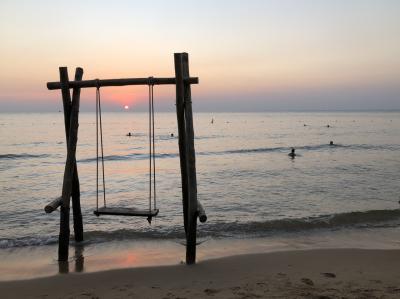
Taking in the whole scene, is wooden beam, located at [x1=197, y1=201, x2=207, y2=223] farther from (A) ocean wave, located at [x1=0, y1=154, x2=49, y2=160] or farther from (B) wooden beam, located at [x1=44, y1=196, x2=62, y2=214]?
(A) ocean wave, located at [x1=0, y1=154, x2=49, y2=160]

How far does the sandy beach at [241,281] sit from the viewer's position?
6.09 meters

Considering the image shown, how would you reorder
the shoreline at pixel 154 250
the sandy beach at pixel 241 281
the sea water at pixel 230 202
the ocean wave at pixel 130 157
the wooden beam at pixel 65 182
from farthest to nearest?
the ocean wave at pixel 130 157 < the sea water at pixel 230 202 < the shoreline at pixel 154 250 < the wooden beam at pixel 65 182 < the sandy beach at pixel 241 281

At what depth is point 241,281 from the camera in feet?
22.0

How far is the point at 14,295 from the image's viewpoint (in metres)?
6.36

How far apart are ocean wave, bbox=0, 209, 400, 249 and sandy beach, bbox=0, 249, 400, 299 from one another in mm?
2758

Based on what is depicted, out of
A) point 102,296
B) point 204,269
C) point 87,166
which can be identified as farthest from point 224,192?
point 87,166

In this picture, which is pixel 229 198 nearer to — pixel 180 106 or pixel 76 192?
pixel 76 192

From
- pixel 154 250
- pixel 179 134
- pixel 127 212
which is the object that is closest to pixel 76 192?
pixel 127 212

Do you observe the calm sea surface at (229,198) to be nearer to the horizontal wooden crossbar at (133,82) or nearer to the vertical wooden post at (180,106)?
the vertical wooden post at (180,106)

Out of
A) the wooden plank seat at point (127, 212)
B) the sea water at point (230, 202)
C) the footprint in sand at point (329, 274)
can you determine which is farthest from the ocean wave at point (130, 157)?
the footprint in sand at point (329, 274)

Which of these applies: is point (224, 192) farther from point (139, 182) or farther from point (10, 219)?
point (10, 219)

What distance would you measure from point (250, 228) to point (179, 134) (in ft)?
16.9

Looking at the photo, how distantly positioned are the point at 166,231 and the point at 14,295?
17.0 ft

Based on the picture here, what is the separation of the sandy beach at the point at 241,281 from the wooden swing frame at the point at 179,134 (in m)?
0.86
